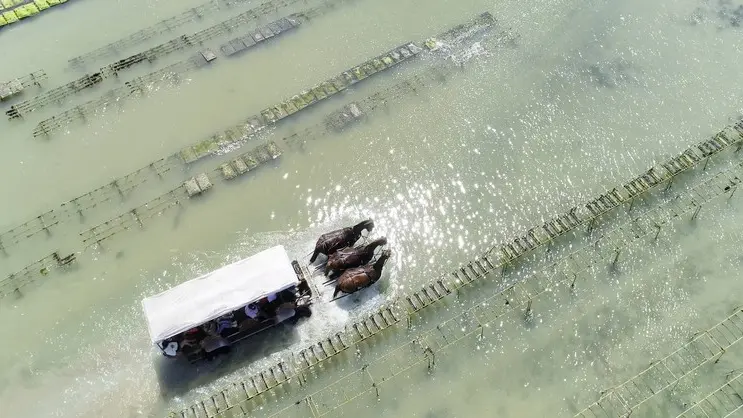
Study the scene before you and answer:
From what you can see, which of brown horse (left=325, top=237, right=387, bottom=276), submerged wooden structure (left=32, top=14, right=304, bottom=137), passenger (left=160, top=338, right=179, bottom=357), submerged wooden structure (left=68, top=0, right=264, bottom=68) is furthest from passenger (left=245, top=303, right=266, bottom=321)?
submerged wooden structure (left=68, top=0, right=264, bottom=68)

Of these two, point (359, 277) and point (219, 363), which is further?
point (359, 277)

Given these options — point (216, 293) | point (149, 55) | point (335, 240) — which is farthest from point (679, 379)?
point (149, 55)

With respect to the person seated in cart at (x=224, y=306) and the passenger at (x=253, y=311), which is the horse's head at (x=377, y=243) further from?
the passenger at (x=253, y=311)

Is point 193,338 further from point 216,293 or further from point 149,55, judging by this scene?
point 149,55

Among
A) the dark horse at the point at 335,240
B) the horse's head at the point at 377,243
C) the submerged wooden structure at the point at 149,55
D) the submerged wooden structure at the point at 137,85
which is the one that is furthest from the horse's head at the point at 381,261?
the submerged wooden structure at the point at 149,55

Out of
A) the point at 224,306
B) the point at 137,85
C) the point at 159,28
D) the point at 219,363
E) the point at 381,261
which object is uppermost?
the point at 159,28

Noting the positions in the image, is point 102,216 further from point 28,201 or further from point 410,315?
point 410,315

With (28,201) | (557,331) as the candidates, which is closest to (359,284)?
(557,331)
